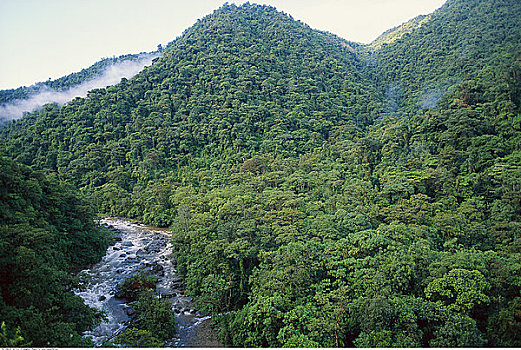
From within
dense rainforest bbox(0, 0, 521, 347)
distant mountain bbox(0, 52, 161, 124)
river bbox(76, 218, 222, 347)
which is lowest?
river bbox(76, 218, 222, 347)

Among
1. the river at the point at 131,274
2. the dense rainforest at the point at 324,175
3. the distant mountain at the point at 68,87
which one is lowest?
the river at the point at 131,274

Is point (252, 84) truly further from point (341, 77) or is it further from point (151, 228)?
point (151, 228)

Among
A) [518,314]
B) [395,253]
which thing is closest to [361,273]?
[395,253]

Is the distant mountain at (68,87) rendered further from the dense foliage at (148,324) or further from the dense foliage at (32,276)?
the dense foliage at (148,324)

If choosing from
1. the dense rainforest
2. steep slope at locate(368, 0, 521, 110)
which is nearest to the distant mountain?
the dense rainforest

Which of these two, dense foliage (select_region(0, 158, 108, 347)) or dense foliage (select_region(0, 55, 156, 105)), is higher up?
dense foliage (select_region(0, 55, 156, 105))

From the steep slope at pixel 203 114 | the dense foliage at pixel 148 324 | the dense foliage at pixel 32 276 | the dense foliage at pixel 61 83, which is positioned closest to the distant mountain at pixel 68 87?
the dense foliage at pixel 61 83

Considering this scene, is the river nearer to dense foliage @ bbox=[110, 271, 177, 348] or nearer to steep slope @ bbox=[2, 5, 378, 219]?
dense foliage @ bbox=[110, 271, 177, 348]

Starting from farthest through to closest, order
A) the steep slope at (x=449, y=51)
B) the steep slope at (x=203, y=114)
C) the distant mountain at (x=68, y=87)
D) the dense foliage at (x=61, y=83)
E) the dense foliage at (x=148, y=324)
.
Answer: the dense foliage at (x=61, y=83), the distant mountain at (x=68, y=87), the steep slope at (x=203, y=114), the steep slope at (x=449, y=51), the dense foliage at (x=148, y=324)
